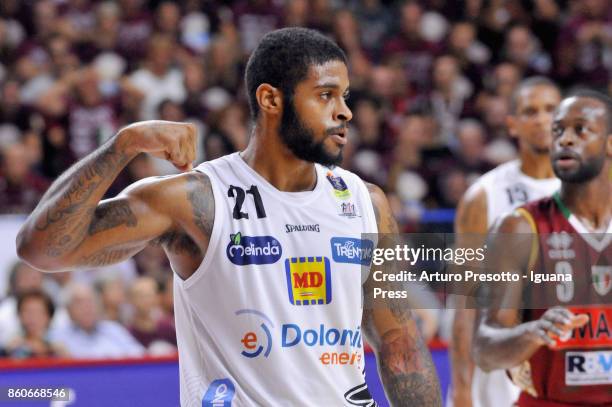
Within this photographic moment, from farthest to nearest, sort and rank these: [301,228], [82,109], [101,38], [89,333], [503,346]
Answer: [101,38], [82,109], [89,333], [503,346], [301,228]

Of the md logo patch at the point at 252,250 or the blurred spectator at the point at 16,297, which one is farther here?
the blurred spectator at the point at 16,297

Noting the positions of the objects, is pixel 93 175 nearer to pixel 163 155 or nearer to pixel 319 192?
pixel 163 155

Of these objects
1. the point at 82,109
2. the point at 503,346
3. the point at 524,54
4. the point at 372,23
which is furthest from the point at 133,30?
the point at 503,346

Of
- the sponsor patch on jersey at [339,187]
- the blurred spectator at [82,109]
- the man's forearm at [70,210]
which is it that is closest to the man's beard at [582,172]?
the sponsor patch on jersey at [339,187]

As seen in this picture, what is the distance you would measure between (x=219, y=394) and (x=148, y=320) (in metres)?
4.24

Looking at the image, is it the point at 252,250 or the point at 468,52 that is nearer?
the point at 252,250

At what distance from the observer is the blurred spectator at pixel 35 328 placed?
643 centimetres

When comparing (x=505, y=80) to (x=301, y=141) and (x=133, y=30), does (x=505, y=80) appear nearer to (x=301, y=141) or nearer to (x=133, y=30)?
(x=133, y=30)

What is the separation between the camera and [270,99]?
3.56 meters

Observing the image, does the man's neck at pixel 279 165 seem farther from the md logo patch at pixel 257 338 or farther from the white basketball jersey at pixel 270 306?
the md logo patch at pixel 257 338

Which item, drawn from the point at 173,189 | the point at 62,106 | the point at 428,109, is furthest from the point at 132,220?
the point at 428,109

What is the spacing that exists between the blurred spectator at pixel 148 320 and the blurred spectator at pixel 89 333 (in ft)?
0.39

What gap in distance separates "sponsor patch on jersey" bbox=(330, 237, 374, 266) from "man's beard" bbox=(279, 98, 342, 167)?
0.27 meters

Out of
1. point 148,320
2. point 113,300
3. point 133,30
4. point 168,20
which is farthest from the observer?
point 168,20
